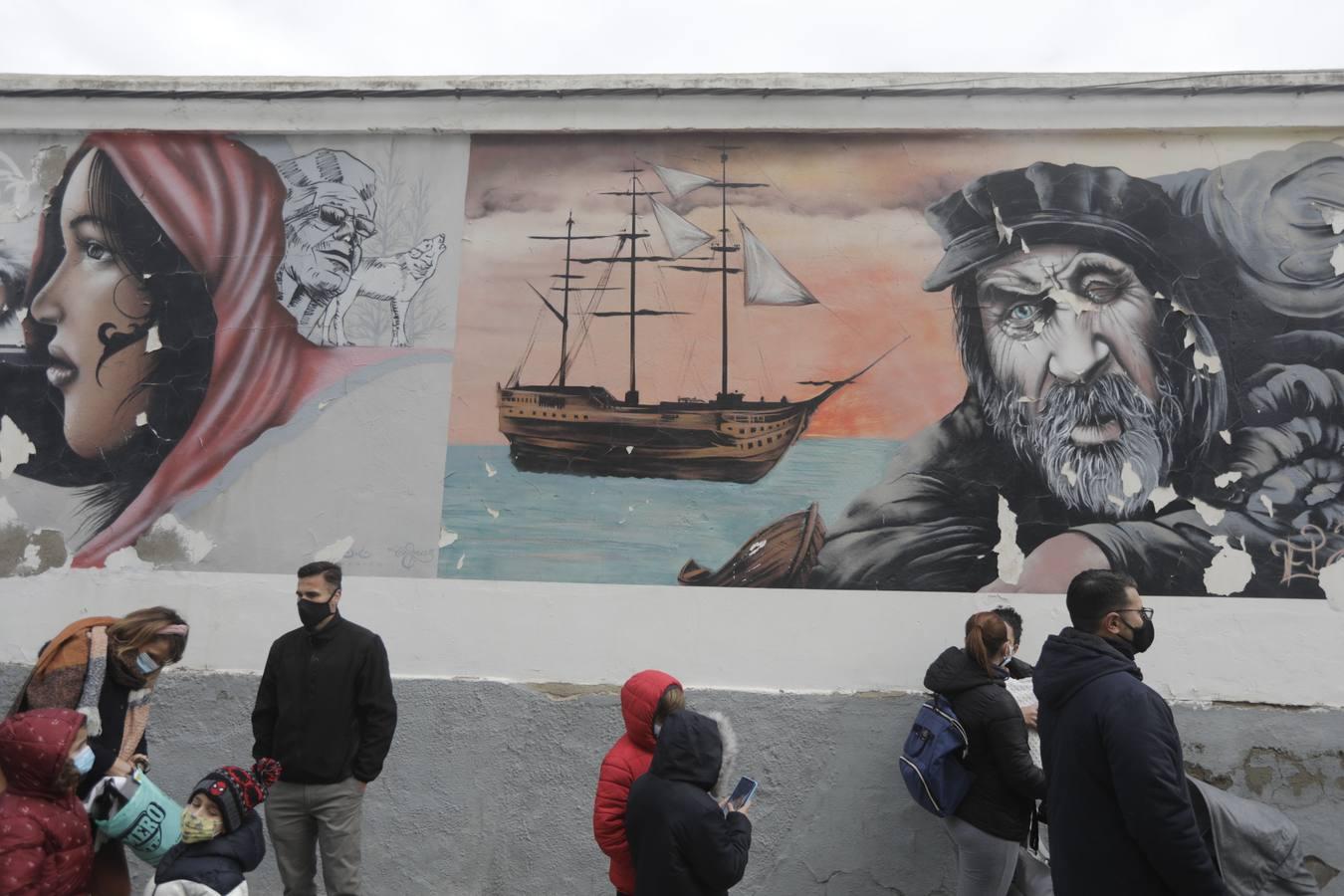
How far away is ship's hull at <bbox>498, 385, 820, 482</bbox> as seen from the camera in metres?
5.76

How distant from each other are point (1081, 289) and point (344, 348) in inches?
159

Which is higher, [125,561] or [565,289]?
[565,289]

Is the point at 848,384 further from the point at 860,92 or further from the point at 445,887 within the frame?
the point at 445,887

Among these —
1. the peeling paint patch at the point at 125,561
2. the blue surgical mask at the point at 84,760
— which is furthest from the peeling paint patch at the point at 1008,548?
the peeling paint patch at the point at 125,561

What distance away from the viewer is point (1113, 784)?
119 inches

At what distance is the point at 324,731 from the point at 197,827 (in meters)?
1.00

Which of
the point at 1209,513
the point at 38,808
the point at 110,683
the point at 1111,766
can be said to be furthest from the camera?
the point at 1209,513

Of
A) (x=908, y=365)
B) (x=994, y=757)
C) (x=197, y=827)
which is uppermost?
(x=908, y=365)

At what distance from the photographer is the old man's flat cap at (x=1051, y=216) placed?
582 centimetres

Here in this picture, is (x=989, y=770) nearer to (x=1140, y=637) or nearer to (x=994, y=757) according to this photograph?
(x=994, y=757)

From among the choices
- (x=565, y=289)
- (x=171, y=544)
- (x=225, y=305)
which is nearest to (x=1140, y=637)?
(x=565, y=289)

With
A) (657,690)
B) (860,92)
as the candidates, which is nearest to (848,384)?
(860,92)

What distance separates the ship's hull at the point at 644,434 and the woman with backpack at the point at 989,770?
5.53 feet
